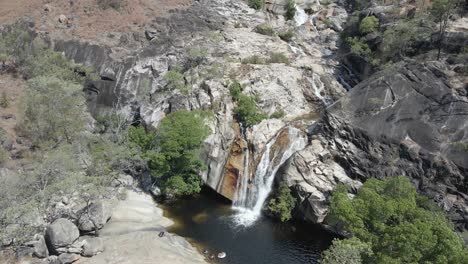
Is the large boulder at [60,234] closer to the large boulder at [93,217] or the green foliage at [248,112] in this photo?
the large boulder at [93,217]

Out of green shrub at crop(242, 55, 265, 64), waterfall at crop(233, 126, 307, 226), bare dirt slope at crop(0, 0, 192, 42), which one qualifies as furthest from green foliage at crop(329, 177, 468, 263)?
bare dirt slope at crop(0, 0, 192, 42)

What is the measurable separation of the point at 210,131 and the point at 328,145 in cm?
1409

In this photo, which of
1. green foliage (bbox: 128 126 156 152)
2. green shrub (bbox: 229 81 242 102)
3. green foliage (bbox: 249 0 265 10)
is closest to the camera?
green foliage (bbox: 128 126 156 152)

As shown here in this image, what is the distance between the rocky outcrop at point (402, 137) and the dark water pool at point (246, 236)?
2573 millimetres

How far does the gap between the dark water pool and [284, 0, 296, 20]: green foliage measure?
45.1m

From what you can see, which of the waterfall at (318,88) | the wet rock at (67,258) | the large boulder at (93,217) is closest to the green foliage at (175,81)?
the waterfall at (318,88)

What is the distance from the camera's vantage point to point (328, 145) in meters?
41.1

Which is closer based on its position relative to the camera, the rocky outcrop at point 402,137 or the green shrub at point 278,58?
the rocky outcrop at point 402,137

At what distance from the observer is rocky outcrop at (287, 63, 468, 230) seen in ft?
113

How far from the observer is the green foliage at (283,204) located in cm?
3891

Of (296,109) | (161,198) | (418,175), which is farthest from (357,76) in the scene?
(161,198)

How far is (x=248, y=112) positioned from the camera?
46.2 metres

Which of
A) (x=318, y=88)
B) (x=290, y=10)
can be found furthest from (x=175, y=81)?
(x=290, y=10)

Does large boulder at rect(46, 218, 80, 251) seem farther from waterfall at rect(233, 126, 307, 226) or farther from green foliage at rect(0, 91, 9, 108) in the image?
green foliage at rect(0, 91, 9, 108)
